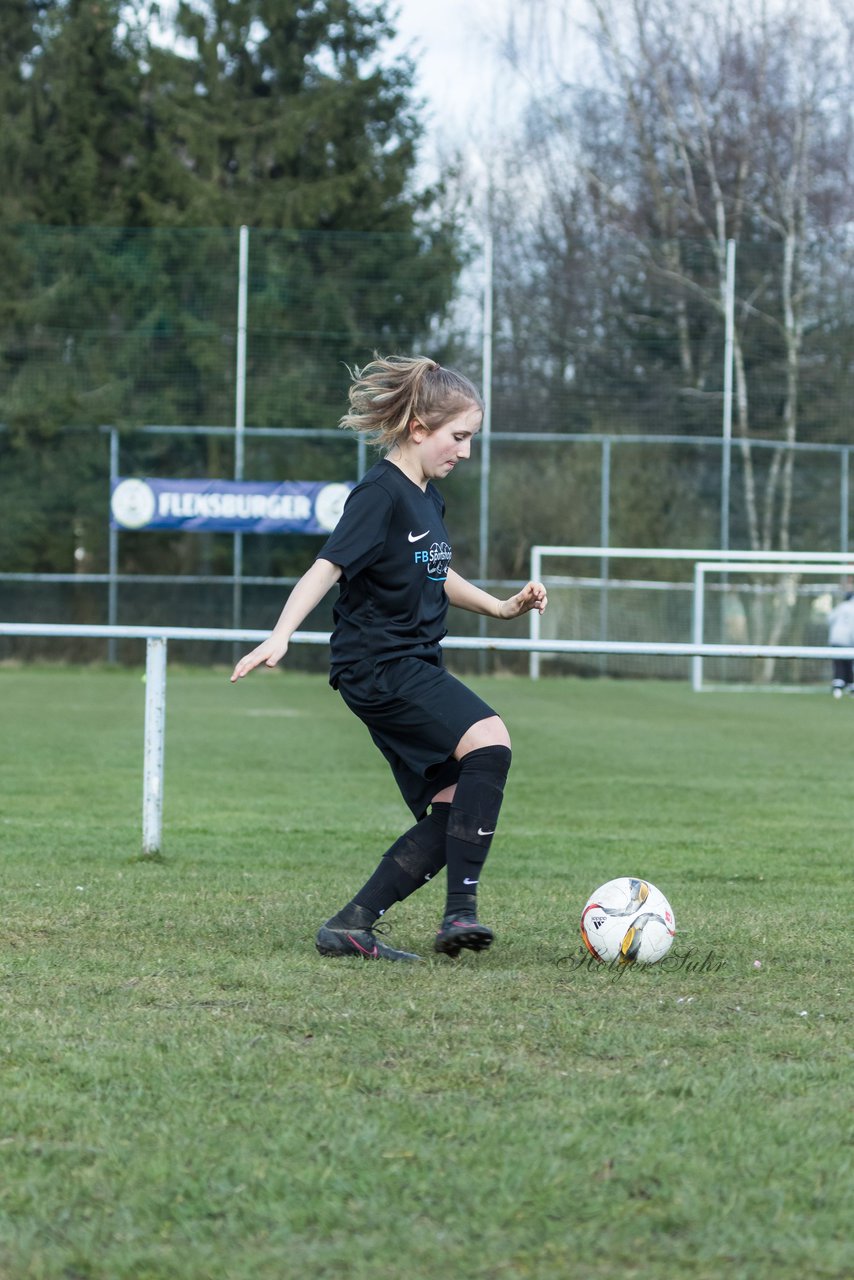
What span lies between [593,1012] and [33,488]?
24.1 m

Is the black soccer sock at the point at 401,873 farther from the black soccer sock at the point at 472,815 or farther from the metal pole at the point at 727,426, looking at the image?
the metal pole at the point at 727,426

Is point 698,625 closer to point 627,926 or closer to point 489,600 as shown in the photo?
point 489,600

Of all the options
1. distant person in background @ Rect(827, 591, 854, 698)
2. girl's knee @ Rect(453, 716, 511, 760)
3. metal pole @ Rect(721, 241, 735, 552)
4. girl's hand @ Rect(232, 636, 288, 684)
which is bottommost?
distant person in background @ Rect(827, 591, 854, 698)

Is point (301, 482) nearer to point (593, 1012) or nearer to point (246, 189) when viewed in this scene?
point (246, 189)

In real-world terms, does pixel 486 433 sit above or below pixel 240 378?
below

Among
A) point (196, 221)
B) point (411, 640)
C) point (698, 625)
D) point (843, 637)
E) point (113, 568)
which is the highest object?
point (196, 221)

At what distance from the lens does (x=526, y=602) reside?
A: 483 cm

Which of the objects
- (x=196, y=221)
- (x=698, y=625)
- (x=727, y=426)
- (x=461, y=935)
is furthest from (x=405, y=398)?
(x=196, y=221)

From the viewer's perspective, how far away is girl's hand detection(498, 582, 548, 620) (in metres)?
4.77

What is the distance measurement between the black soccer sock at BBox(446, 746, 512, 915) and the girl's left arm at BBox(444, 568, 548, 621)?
1.69ft

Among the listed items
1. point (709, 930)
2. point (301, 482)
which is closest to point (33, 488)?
point (301, 482)

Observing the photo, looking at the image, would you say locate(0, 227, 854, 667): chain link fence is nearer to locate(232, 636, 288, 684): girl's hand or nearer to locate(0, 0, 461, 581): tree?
locate(0, 0, 461, 581): tree

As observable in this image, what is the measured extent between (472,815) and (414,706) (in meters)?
0.35

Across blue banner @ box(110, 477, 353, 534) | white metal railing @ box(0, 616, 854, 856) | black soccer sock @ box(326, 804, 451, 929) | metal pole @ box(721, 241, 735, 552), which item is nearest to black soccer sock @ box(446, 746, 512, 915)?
black soccer sock @ box(326, 804, 451, 929)
